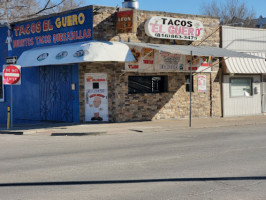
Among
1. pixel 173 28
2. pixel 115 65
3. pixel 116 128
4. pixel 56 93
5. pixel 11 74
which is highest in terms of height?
pixel 173 28

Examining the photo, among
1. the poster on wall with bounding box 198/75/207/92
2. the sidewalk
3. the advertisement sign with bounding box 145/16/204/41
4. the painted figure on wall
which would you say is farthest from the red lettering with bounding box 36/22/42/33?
the poster on wall with bounding box 198/75/207/92

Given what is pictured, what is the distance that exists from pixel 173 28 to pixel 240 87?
634cm

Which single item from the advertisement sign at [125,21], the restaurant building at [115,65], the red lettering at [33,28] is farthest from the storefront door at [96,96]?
the red lettering at [33,28]

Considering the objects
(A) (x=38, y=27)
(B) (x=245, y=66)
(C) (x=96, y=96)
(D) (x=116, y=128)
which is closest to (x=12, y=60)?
(C) (x=96, y=96)

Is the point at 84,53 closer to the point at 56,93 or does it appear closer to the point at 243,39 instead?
the point at 56,93

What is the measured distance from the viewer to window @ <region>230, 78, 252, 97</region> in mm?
27250

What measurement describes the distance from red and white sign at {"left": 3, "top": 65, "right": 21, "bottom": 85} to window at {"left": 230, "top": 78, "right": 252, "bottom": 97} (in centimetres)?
1250

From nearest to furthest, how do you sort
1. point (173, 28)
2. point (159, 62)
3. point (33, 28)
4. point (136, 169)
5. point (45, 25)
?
point (136, 169) → point (159, 62) → point (173, 28) → point (45, 25) → point (33, 28)

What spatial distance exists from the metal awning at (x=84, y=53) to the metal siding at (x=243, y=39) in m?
7.52

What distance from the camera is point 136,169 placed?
9.60 m

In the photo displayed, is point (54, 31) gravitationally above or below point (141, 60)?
above

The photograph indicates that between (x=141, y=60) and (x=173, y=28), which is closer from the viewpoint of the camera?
(x=141, y=60)

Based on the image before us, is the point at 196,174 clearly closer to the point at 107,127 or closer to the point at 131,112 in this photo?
the point at 107,127

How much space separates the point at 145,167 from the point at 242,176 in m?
2.13
